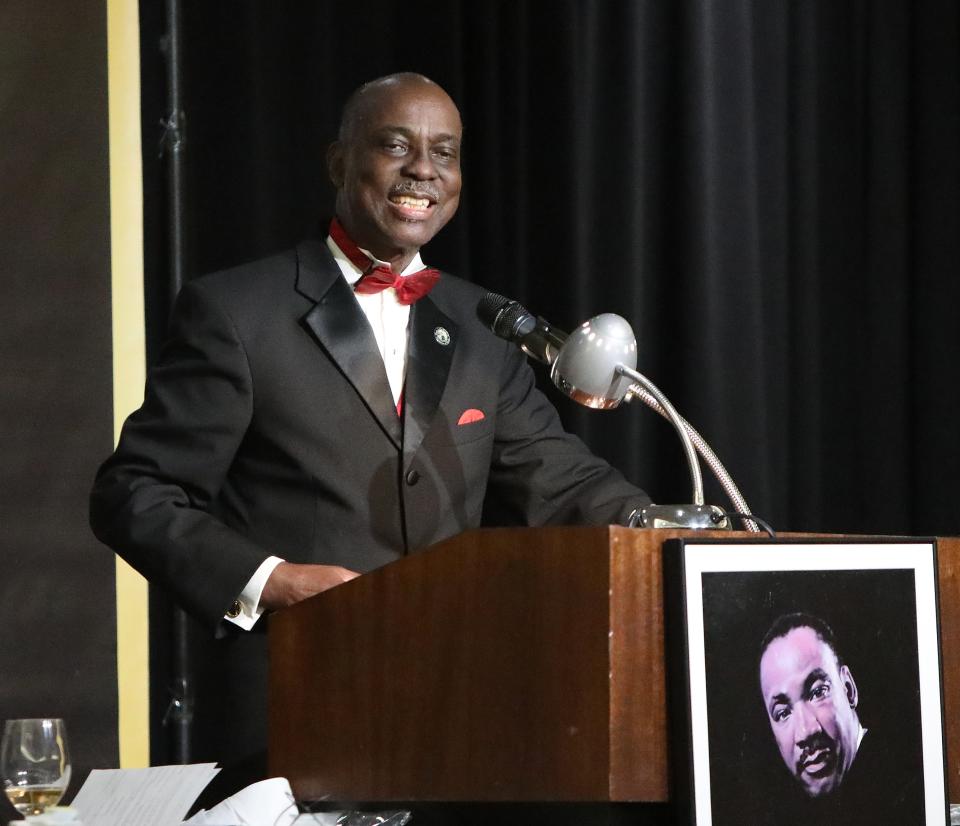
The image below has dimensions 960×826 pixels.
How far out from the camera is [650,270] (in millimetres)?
2844

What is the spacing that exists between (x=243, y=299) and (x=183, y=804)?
781 millimetres

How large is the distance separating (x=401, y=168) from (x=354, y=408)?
372 millimetres

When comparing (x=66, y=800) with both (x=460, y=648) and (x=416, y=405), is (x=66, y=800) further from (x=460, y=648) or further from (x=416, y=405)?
(x=416, y=405)

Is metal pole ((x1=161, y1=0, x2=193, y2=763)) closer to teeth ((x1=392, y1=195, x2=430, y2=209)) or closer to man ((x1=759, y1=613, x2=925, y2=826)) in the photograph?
teeth ((x1=392, y1=195, x2=430, y2=209))

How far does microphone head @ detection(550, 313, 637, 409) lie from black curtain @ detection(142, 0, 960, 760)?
1343 millimetres

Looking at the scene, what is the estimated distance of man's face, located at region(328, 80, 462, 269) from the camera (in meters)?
2.11

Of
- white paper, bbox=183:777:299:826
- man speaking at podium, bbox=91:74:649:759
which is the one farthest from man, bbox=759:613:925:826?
man speaking at podium, bbox=91:74:649:759

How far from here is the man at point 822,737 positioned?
1.23 meters

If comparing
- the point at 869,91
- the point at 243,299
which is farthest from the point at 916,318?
the point at 243,299

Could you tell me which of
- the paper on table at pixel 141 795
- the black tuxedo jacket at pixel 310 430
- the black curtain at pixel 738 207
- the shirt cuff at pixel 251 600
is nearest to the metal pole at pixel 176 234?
the black curtain at pixel 738 207

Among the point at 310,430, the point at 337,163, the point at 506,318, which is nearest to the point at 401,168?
the point at 337,163

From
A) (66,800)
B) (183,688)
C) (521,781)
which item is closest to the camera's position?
(521,781)

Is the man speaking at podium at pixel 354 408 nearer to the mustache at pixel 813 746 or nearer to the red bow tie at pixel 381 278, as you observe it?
the red bow tie at pixel 381 278

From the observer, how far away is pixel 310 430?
195 centimetres
